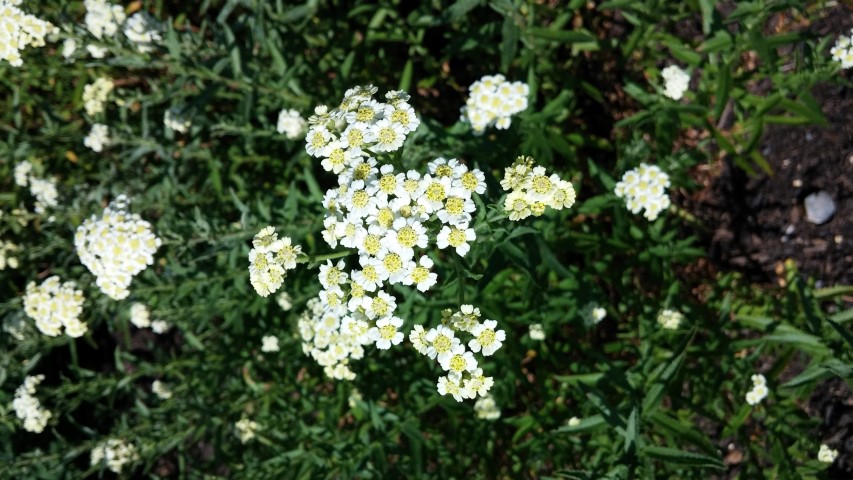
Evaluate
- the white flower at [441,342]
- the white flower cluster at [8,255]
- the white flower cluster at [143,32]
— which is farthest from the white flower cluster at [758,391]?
the white flower cluster at [8,255]

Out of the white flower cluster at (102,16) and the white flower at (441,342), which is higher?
the white flower cluster at (102,16)

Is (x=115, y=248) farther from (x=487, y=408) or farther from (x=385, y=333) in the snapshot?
(x=487, y=408)

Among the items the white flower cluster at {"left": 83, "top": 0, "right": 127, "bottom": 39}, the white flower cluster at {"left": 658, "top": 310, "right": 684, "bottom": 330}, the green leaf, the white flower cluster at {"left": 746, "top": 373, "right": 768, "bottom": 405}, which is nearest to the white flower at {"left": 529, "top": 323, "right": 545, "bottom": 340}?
the white flower cluster at {"left": 658, "top": 310, "right": 684, "bottom": 330}

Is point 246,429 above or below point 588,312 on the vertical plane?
below

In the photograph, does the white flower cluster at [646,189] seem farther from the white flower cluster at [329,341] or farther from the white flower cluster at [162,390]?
the white flower cluster at [162,390]

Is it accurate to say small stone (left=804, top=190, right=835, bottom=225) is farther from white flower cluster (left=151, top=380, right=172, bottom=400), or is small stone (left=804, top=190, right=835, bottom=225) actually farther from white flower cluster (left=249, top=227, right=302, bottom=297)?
white flower cluster (left=151, top=380, right=172, bottom=400)

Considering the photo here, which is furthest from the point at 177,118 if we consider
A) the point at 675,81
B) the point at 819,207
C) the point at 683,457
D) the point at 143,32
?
the point at 819,207
